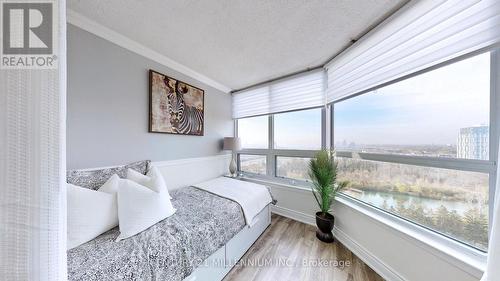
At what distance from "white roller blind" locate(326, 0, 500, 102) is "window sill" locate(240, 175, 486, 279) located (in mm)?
1297

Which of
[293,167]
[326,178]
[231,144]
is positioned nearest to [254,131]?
[231,144]

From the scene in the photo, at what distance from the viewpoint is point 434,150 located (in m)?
1.29

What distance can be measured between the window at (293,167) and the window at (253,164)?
12.0 inches

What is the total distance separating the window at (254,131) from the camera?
3134mm

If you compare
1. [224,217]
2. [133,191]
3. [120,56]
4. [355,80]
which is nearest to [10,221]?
[133,191]

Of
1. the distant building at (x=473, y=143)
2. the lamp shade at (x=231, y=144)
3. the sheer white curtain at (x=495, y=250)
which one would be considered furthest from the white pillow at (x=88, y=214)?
the distant building at (x=473, y=143)

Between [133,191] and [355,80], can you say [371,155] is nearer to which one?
[355,80]

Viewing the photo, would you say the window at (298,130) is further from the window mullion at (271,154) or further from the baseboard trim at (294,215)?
the baseboard trim at (294,215)

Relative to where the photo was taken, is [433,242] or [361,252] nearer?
[433,242]

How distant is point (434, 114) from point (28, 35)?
230cm

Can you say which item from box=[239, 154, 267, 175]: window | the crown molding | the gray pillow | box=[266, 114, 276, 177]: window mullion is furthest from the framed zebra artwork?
box=[266, 114, 276, 177]: window mullion

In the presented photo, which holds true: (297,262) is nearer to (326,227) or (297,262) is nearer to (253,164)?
(326,227)

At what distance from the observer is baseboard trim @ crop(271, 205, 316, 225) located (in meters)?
2.43

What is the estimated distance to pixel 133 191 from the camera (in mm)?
1238
